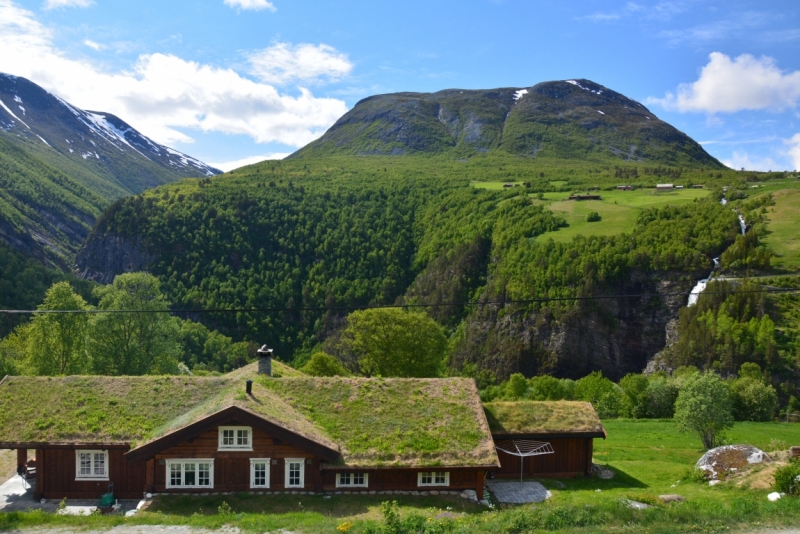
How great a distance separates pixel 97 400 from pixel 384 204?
5910 inches

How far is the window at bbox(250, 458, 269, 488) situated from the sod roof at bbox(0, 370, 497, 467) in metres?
1.99

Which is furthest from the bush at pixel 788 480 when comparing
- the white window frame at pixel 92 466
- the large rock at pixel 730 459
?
the white window frame at pixel 92 466

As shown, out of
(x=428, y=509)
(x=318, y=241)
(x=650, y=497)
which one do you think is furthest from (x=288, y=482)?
(x=318, y=241)

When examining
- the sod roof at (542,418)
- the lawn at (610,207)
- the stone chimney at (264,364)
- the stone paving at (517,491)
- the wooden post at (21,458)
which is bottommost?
the stone paving at (517,491)

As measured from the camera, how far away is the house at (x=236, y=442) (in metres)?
25.9

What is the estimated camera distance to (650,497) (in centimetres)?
2311

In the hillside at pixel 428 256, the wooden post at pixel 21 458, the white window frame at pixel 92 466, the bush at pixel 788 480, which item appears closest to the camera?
the bush at pixel 788 480

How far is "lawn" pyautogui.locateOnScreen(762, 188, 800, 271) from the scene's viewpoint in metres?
85.6

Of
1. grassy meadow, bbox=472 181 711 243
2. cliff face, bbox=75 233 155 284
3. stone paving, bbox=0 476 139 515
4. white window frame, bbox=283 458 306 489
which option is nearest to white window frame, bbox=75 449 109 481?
stone paving, bbox=0 476 139 515

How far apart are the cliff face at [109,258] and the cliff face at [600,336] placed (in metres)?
91.5

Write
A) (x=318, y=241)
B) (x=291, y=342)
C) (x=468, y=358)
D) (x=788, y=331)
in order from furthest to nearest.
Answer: (x=318, y=241) < (x=291, y=342) < (x=468, y=358) < (x=788, y=331)

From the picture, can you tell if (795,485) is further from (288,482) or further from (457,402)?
(288,482)

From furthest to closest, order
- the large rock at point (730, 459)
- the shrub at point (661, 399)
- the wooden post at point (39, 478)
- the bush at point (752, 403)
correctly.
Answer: the shrub at point (661, 399)
the bush at point (752, 403)
the large rock at point (730, 459)
the wooden post at point (39, 478)

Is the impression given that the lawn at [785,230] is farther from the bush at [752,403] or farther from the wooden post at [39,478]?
the wooden post at [39,478]
